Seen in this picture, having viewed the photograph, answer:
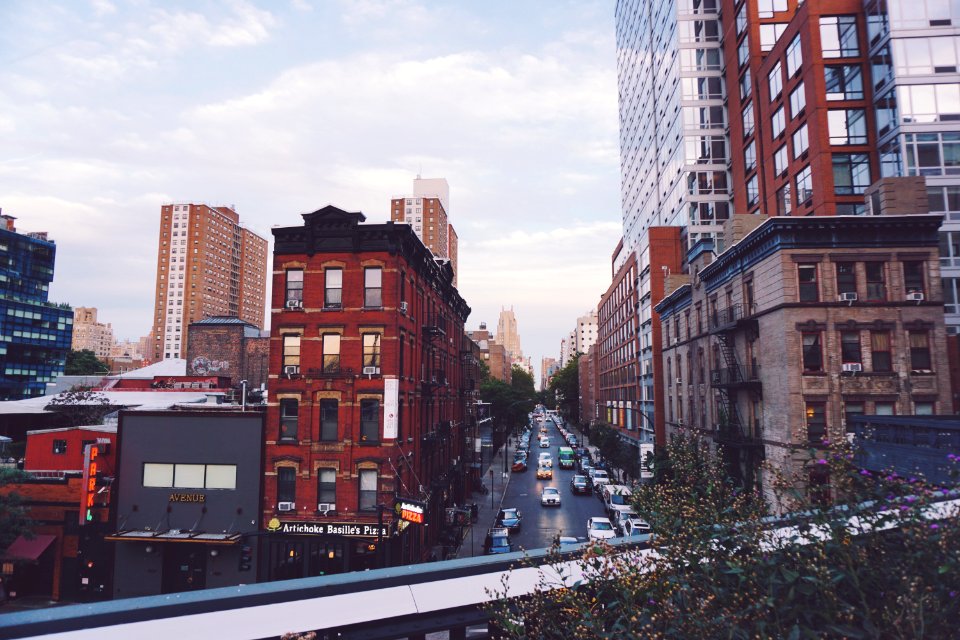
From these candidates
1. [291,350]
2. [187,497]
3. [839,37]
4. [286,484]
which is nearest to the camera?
[286,484]

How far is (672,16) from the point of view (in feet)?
206

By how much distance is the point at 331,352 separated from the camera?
102 feet

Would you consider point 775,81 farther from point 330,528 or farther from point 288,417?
point 330,528

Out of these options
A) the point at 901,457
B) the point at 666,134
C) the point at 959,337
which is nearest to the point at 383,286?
the point at 901,457

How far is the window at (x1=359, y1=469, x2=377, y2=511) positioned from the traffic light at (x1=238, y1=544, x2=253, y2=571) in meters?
6.15

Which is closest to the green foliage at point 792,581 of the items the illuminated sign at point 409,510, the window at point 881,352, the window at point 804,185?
the illuminated sign at point 409,510

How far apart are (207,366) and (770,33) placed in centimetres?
7107

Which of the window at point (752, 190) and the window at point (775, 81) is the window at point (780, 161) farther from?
the window at point (775, 81)

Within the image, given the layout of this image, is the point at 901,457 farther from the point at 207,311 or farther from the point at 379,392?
the point at 207,311

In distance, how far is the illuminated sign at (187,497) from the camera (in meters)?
30.6

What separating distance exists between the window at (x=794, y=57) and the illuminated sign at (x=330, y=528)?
41.9m

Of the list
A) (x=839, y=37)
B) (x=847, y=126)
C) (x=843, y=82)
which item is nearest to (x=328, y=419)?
(x=847, y=126)

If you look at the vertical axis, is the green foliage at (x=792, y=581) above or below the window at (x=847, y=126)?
below

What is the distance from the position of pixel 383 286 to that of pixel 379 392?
557 cm
